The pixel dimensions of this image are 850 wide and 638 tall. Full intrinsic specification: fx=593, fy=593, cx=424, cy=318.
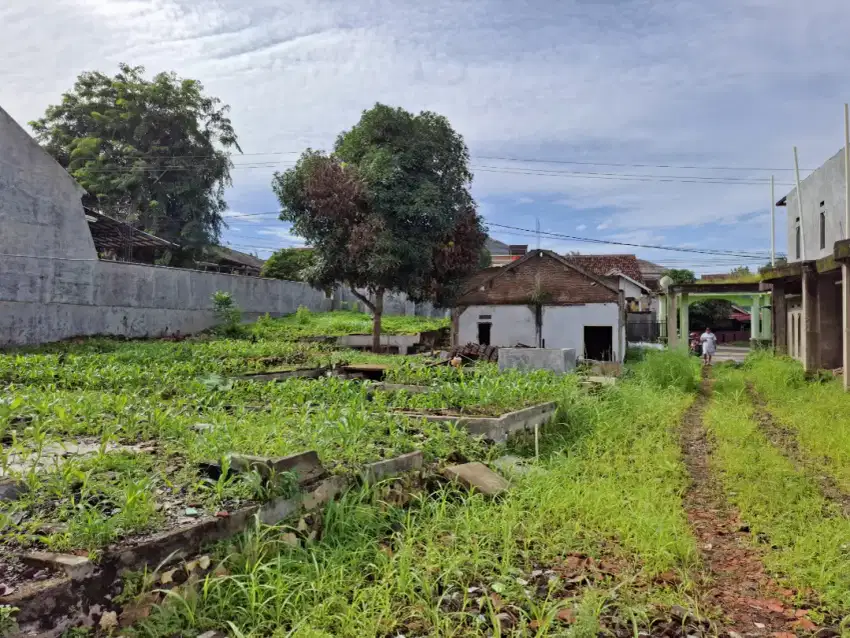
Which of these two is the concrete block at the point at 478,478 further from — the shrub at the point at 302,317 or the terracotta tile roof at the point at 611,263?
the terracotta tile roof at the point at 611,263

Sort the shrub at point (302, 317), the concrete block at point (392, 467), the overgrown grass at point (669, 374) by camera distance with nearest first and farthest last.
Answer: the concrete block at point (392, 467), the overgrown grass at point (669, 374), the shrub at point (302, 317)

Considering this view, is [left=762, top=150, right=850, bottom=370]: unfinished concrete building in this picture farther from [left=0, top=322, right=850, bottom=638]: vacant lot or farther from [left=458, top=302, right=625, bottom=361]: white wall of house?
[left=0, top=322, right=850, bottom=638]: vacant lot

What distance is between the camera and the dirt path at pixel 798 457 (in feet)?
19.1

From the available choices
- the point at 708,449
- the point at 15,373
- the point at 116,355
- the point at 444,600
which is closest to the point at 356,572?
the point at 444,600

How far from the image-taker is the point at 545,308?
21.0 meters

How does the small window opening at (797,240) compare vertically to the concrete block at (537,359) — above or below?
above

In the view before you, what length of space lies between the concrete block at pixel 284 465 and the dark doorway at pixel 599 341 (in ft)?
56.3

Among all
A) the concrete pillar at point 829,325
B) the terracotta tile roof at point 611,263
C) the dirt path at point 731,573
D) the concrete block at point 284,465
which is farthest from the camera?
the terracotta tile roof at point 611,263

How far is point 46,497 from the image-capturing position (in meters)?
3.77

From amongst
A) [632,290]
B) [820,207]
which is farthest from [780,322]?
[632,290]

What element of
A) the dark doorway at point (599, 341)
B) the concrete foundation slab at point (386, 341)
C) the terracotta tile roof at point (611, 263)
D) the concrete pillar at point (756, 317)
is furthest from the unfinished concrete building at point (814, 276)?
the terracotta tile roof at point (611, 263)

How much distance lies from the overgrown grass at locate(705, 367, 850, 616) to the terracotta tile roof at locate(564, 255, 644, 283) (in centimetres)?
3014

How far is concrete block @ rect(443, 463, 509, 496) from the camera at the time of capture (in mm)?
5332

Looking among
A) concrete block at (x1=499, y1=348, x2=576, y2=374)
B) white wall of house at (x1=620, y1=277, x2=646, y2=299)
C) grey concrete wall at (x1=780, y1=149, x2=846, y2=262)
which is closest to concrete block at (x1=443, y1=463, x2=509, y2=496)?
concrete block at (x1=499, y1=348, x2=576, y2=374)
